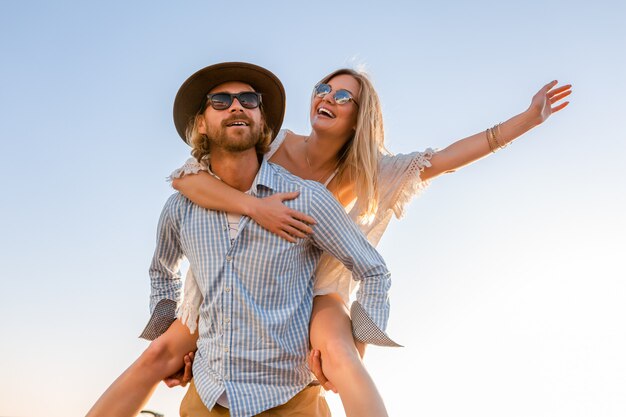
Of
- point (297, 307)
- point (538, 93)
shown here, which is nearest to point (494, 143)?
point (538, 93)

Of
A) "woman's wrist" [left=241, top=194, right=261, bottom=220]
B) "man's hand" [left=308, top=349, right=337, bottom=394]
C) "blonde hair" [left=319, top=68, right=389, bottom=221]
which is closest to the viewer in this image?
"man's hand" [left=308, top=349, right=337, bottom=394]

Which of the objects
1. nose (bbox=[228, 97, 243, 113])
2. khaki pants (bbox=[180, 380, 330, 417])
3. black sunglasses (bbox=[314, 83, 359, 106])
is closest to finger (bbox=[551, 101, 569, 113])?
black sunglasses (bbox=[314, 83, 359, 106])

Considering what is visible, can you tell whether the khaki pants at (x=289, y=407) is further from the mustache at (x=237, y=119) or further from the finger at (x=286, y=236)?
the mustache at (x=237, y=119)

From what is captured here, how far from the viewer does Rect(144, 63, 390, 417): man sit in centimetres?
429

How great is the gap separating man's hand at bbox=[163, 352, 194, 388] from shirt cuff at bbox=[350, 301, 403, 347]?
1.03m

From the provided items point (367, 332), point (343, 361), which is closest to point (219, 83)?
point (367, 332)

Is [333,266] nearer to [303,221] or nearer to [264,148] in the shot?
[303,221]

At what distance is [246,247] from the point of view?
4410 mm

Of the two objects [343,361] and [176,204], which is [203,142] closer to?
[176,204]

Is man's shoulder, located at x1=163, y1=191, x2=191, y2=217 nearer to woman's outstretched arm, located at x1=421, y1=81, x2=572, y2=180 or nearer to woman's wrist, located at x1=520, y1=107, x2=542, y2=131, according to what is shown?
woman's outstretched arm, located at x1=421, y1=81, x2=572, y2=180

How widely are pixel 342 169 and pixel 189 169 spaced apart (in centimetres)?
118

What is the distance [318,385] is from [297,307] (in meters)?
0.50

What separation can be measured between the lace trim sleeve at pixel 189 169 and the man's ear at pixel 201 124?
188mm

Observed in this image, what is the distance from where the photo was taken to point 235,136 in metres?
4.54
